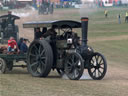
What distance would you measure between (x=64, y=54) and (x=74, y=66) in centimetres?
79

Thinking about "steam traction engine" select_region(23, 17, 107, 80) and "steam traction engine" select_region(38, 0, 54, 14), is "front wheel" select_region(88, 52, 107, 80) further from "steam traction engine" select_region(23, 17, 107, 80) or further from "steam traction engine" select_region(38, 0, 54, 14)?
"steam traction engine" select_region(38, 0, 54, 14)

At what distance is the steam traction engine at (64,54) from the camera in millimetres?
14227

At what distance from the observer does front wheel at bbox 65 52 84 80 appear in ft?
45.1

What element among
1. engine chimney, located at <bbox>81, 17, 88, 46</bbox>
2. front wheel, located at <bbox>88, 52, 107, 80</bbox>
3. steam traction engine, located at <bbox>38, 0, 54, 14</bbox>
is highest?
engine chimney, located at <bbox>81, 17, 88, 46</bbox>

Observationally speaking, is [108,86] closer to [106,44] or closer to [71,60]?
[71,60]

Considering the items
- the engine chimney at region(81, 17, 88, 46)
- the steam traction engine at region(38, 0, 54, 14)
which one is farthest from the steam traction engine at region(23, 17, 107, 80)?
the steam traction engine at region(38, 0, 54, 14)

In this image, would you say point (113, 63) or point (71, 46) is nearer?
point (71, 46)

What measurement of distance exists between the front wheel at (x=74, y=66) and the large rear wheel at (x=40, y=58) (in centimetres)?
62

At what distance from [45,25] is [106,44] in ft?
58.3

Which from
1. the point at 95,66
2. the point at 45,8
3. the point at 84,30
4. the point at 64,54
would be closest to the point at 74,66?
the point at 64,54

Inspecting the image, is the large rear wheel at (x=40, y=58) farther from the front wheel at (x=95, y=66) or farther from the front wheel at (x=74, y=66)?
the front wheel at (x=95, y=66)

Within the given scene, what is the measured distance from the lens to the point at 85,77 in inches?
608

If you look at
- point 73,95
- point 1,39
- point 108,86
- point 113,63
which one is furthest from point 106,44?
point 73,95

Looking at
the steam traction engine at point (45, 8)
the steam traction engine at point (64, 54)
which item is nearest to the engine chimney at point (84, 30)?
the steam traction engine at point (64, 54)
